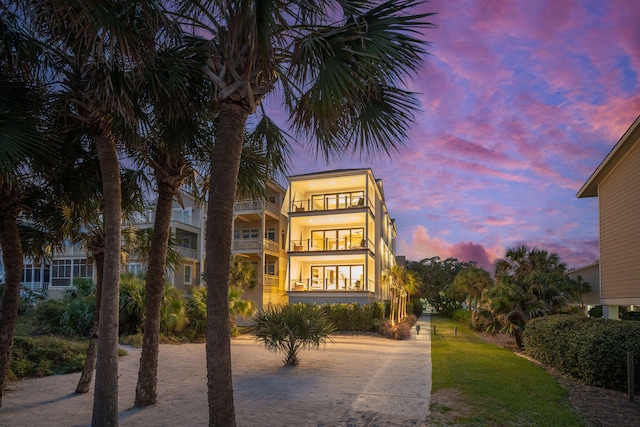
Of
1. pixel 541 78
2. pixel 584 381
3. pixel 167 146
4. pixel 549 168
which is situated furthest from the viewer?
pixel 549 168

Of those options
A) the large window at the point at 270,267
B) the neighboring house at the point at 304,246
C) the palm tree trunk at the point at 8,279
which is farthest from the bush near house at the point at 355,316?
the palm tree trunk at the point at 8,279

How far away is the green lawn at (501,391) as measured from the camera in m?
7.94

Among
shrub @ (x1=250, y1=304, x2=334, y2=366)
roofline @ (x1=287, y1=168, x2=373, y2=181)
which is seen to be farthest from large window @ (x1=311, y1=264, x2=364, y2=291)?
shrub @ (x1=250, y1=304, x2=334, y2=366)

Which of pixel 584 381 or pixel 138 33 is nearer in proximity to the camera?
pixel 138 33

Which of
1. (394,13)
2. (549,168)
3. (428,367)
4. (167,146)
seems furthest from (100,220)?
(549,168)

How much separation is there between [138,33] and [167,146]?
8.42ft

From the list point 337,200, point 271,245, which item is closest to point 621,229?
point 337,200

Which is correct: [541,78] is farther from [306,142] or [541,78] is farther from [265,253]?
[265,253]

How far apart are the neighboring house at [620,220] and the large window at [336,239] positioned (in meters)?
16.1

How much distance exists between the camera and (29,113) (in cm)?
702

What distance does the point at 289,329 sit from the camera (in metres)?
14.3

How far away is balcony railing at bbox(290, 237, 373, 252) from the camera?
32719 millimetres

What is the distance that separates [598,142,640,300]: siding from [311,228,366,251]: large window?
16150mm

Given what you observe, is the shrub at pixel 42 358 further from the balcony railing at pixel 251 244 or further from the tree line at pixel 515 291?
the balcony railing at pixel 251 244
